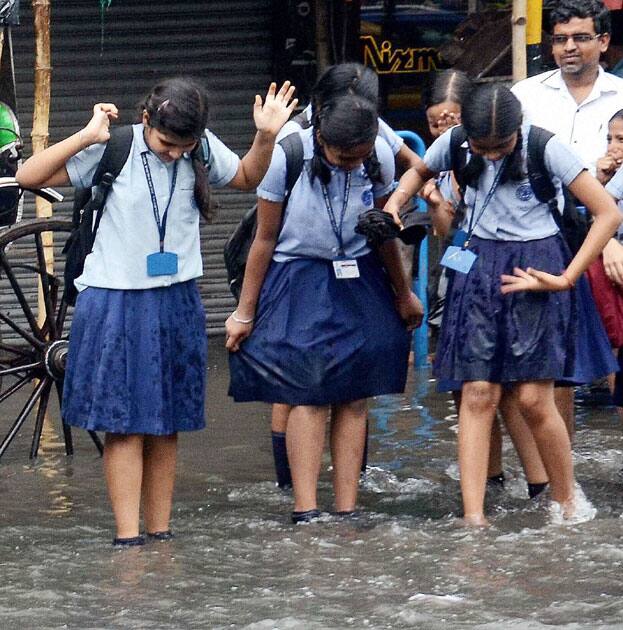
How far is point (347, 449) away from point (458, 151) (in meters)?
1.15

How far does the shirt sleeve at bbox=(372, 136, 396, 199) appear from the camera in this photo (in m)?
5.67

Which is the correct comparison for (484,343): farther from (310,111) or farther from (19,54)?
(19,54)

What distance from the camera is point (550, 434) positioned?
18.6 feet

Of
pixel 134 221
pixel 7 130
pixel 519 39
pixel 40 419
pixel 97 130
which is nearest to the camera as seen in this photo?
pixel 97 130

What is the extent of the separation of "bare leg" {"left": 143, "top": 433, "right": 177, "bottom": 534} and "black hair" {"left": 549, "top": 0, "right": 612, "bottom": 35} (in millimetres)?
2446

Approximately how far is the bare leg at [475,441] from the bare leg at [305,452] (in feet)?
1.70

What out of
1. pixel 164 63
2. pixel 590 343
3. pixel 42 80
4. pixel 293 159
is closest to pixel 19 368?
pixel 42 80

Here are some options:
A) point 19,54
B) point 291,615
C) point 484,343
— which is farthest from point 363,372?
point 19,54

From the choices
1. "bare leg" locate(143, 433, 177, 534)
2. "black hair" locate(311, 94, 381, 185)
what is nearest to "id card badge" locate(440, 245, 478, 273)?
"black hair" locate(311, 94, 381, 185)

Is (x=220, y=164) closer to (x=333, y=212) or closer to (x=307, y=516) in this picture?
(x=333, y=212)

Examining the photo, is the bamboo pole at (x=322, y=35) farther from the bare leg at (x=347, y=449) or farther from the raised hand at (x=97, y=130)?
the raised hand at (x=97, y=130)

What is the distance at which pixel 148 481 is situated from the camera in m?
5.48

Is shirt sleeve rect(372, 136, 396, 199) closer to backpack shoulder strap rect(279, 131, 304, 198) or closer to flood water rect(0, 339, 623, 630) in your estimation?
backpack shoulder strap rect(279, 131, 304, 198)

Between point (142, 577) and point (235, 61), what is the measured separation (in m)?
6.05
